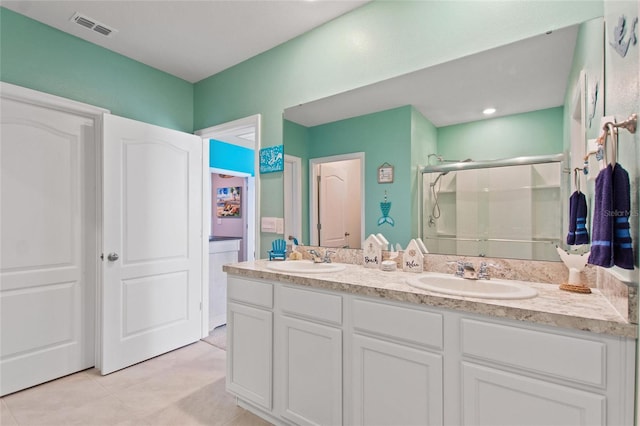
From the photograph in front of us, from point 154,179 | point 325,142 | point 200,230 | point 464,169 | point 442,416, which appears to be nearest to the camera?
point 442,416

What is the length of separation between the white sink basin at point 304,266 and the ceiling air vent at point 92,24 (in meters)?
2.11

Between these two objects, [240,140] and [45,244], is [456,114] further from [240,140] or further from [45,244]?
[240,140]

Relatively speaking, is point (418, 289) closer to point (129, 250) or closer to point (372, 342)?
point (372, 342)

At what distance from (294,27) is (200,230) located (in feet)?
6.46

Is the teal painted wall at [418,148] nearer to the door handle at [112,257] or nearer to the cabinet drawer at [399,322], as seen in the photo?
the cabinet drawer at [399,322]

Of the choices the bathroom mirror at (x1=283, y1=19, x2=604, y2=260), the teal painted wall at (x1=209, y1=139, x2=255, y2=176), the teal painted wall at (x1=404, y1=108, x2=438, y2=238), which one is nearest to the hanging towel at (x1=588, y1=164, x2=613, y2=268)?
the bathroom mirror at (x1=283, y1=19, x2=604, y2=260)

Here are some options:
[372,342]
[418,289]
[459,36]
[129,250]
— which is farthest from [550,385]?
[129,250]

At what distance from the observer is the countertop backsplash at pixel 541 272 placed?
0.99 meters

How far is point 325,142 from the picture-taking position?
228 centimetres

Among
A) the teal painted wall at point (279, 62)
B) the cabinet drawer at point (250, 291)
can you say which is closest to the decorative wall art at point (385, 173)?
the teal painted wall at point (279, 62)

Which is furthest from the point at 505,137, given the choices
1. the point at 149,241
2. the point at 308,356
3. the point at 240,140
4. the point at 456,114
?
the point at 240,140

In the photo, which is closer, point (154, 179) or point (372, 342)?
point (372, 342)

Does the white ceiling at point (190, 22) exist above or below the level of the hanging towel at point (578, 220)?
above

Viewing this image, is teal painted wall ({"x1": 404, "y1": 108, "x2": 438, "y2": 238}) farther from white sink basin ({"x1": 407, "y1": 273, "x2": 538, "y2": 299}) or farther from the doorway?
the doorway
